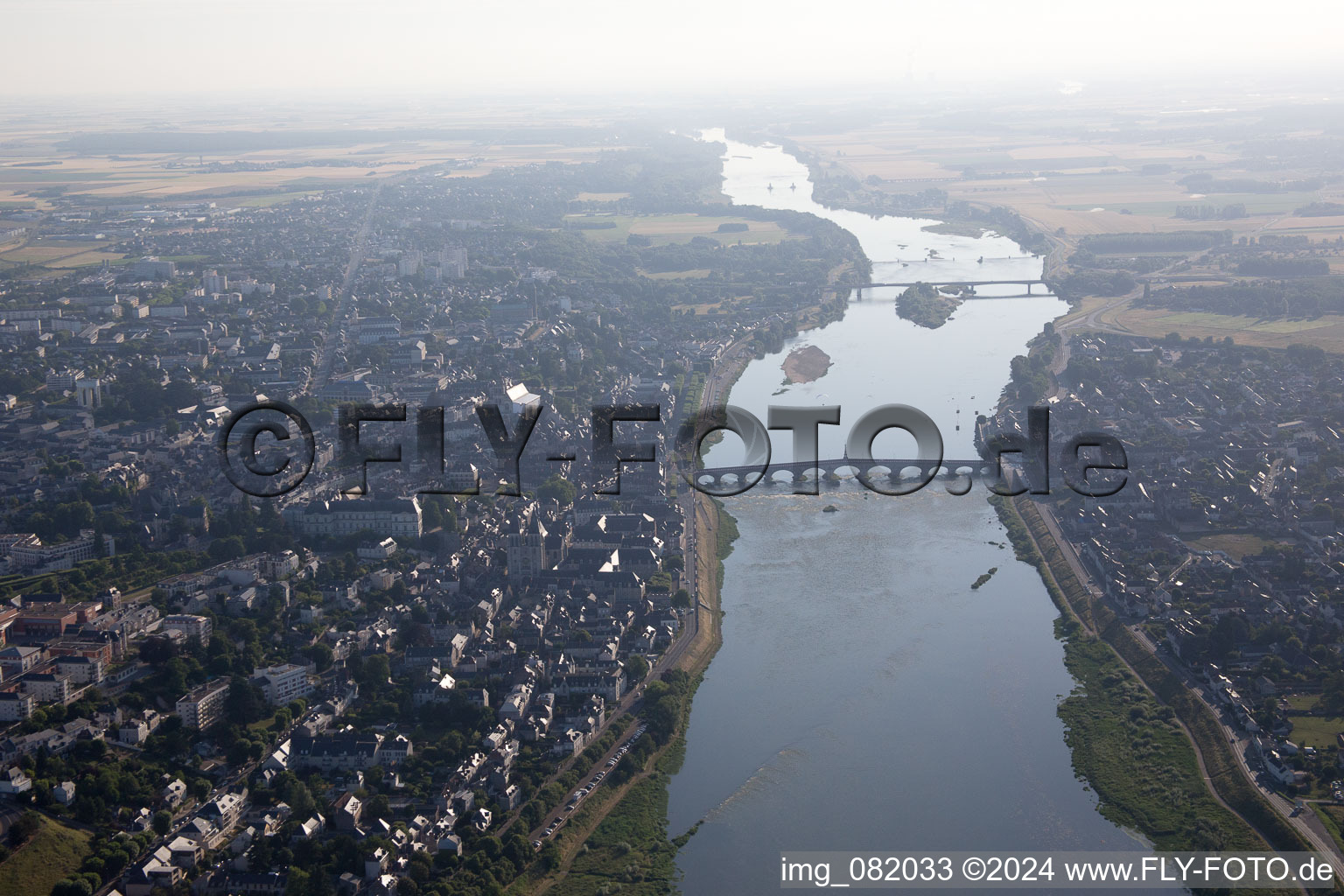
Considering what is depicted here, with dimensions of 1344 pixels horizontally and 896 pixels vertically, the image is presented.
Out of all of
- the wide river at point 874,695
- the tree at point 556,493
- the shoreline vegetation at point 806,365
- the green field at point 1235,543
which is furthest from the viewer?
the shoreline vegetation at point 806,365

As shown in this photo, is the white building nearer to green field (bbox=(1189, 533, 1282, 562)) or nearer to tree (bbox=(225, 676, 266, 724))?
tree (bbox=(225, 676, 266, 724))

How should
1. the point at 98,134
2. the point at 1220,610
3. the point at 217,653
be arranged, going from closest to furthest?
the point at 217,653
the point at 1220,610
the point at 98,134

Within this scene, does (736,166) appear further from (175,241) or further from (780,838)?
(780,838)

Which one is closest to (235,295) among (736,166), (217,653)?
(217,653)

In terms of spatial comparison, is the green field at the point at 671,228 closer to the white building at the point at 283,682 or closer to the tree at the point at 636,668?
the tree at the point at 636,668

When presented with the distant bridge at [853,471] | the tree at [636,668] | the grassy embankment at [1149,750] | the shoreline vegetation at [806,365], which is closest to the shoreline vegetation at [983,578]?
the grassy embankment at [1149,750]

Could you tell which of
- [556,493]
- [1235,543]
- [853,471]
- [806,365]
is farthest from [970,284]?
[556,493]

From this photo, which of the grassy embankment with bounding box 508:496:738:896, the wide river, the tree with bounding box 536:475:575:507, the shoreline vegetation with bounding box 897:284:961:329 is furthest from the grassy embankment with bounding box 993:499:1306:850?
the shoreline vegetation with bounding box 897:284:961:329
